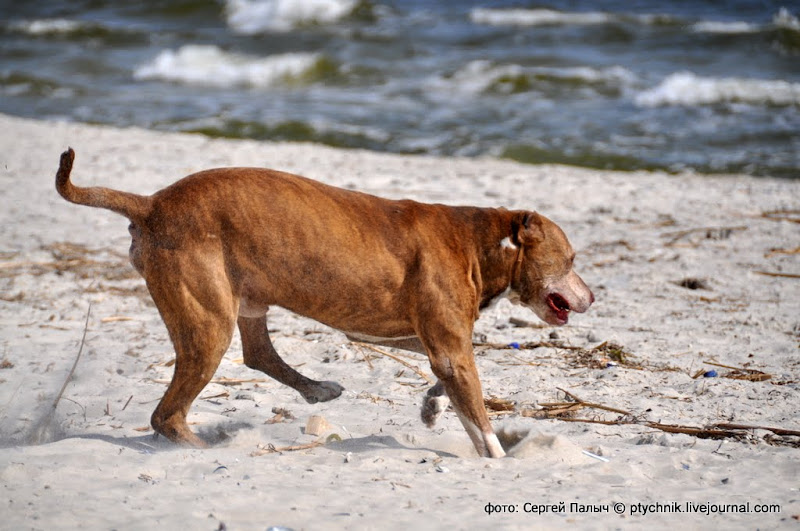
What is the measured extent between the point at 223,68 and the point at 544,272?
17.9 metres

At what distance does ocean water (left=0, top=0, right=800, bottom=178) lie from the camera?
14375 mm

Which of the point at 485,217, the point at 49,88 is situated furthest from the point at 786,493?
the point at 49,88

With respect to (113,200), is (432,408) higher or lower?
lower

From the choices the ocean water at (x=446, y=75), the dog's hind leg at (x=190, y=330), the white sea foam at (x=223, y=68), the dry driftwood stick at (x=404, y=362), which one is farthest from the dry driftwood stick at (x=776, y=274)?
the white sea foam at (x=223, y=68)

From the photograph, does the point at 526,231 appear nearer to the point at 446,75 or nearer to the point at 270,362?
the point at 270,362

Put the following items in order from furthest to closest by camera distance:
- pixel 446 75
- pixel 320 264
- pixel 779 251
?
pixel 446 75 < pixel 779 251 < pixel 320 264

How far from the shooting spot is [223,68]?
70.4 ft

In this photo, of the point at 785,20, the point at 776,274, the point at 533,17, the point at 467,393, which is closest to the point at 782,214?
the point at 776,274

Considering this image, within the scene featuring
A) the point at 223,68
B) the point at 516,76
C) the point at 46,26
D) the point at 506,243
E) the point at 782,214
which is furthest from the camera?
the point at 46,26

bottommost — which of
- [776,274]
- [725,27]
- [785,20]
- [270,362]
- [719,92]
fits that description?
[776,274]

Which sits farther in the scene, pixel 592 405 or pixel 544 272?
pixel 592 405

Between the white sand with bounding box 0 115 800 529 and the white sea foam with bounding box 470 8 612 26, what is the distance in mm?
14469

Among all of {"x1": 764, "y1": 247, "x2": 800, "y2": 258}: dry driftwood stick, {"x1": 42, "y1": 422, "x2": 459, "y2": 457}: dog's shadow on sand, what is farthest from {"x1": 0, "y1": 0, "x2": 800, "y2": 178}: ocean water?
{"x1": 42, "y1": 422, "x2": 459, "y2": 457}: dog's shadow on sand

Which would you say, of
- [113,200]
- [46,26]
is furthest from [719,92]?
[46,26]
